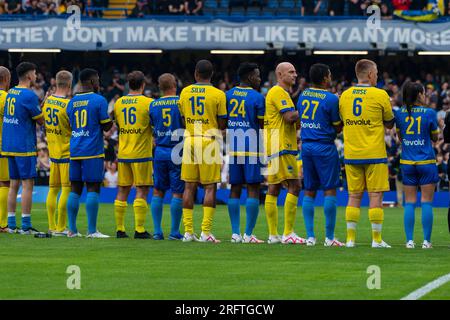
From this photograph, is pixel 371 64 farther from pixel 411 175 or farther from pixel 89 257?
pixel 89 257

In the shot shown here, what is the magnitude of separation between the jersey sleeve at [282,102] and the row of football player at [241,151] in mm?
14

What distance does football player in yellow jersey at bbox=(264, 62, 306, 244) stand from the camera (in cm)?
1625

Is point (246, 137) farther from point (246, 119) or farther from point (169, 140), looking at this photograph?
point (169, 140)

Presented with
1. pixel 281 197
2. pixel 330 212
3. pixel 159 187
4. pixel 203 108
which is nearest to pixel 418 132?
pixel 330 212

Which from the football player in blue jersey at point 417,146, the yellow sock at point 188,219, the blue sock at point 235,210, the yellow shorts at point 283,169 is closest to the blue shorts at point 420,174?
the football player in blue jersey at point 417,146

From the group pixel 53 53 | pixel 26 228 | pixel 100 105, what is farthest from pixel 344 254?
pixel 53 53

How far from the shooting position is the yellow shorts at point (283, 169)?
16.2 meters

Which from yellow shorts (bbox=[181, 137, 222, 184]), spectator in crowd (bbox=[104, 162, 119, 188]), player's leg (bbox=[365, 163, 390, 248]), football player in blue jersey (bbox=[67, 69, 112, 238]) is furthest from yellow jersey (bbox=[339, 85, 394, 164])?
spectator in crowd (bbox=[104, 162, 119, 188])

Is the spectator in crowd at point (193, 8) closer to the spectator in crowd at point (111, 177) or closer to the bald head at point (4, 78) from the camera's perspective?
the spectator in crowd at point (111, 177)

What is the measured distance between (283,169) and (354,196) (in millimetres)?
1113

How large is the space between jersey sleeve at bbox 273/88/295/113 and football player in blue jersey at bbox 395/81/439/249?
1.47 m

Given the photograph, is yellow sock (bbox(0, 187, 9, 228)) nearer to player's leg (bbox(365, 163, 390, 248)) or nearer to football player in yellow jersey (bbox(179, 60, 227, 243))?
football player in yellow jersey (bbox(179, 60, 227, 243))

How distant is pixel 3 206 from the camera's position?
18.3 metres

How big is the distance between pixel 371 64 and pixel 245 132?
2.01 metres
